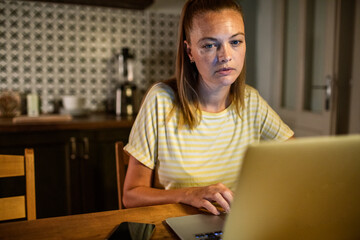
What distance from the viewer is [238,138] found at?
1121 mm

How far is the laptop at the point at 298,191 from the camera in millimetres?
457

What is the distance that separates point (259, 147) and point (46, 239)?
1.62ft

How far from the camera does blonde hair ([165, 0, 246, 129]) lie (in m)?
1.01

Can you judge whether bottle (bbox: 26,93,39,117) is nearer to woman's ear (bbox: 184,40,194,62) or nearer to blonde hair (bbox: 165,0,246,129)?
blonde hair (bbox: 165,0,246,129)

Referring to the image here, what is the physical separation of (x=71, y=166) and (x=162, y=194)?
1363mm

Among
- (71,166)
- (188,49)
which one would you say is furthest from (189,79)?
(71,166)

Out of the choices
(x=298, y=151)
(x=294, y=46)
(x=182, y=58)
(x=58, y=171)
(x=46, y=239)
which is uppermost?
(x=294, y=46)

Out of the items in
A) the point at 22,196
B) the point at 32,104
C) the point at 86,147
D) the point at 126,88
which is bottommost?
the point at 86,147

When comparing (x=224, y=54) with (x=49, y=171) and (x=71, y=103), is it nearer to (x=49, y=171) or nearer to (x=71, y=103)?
(x=49, y=171)

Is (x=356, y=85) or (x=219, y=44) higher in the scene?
(x=219, y=44)

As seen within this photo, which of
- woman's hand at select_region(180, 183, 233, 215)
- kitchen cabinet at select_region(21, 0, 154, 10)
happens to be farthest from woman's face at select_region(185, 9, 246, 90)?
kitchen cabinet at select_region(21, 0, 154, 10)

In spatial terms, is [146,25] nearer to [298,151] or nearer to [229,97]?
[229,97]

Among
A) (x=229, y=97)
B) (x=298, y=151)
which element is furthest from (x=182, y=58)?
(x=298, y=151)

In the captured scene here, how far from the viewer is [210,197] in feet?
2.60
